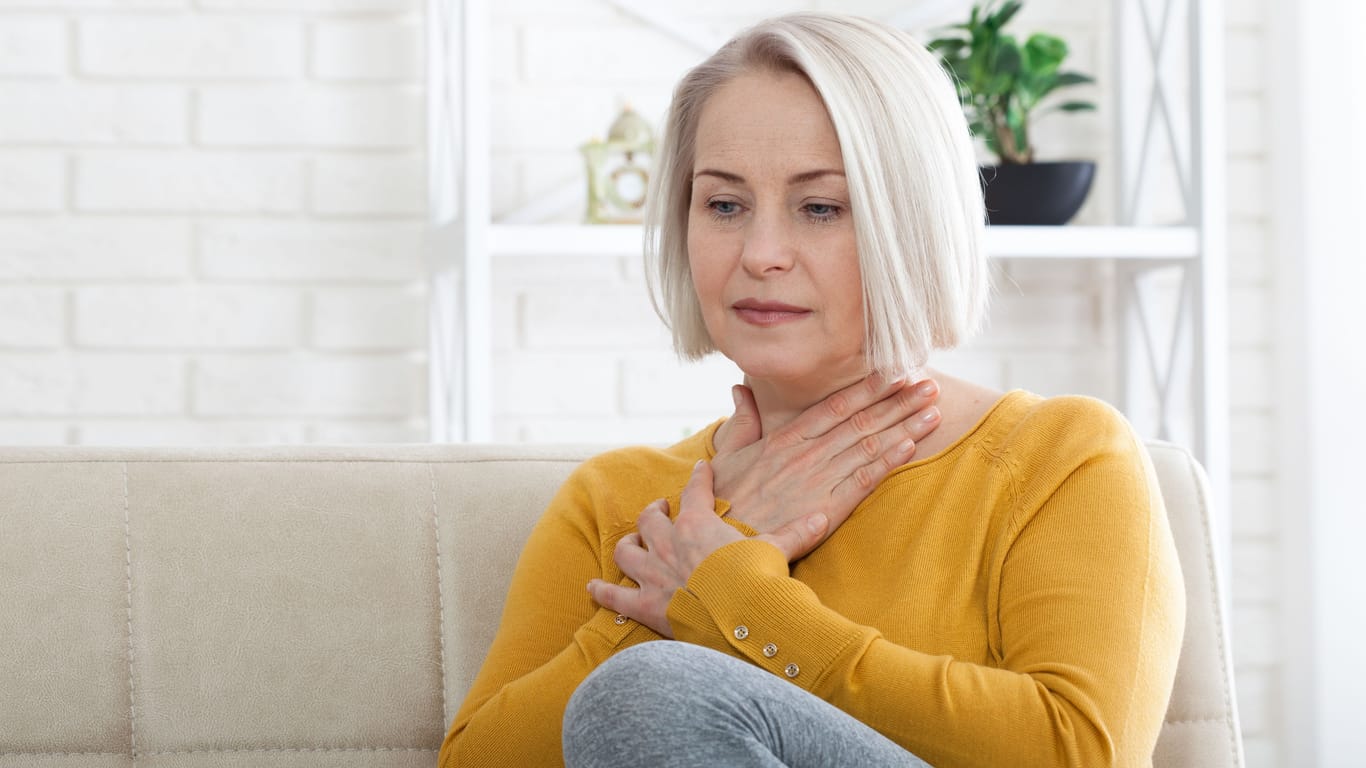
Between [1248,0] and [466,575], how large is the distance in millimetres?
1763

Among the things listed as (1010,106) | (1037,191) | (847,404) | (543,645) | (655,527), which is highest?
(1010,106)

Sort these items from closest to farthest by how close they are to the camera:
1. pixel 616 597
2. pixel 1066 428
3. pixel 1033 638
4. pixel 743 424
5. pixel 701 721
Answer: pixel 701 721, pixel 1033 638, pixel 1066 428, pixel 616 597, pixel 743 424

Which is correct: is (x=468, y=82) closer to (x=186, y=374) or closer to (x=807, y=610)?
(x=186, y=374)

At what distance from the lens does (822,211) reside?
1312 mm

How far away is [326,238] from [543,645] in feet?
3.89

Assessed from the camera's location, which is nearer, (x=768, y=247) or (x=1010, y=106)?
(x=768, y=247)

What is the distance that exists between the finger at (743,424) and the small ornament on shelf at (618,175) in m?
0.78

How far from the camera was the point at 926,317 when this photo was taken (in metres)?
1.32

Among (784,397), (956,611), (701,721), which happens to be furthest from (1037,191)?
(701,721)

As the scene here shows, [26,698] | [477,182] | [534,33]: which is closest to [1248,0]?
[534,33]

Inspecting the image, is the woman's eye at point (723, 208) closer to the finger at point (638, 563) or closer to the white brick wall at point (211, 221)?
the finger at point (638, 563)

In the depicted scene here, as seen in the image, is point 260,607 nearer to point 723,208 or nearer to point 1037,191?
point 723,208

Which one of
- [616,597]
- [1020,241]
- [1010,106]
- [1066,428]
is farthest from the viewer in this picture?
[1010,106]

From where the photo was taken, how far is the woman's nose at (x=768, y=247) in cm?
129
